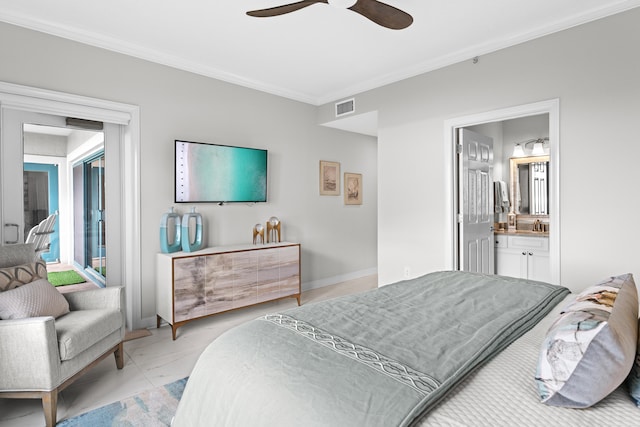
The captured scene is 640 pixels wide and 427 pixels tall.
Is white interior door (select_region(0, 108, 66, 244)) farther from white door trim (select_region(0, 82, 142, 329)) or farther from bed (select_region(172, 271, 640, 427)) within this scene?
bed (select_region(172, 271, 640, 427))

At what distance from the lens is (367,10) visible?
2234 mm

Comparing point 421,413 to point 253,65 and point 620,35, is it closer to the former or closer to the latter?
point 620,35

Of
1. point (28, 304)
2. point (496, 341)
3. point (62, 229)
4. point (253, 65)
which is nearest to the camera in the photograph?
point (496, 341)

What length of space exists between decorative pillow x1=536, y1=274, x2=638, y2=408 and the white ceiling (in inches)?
95.3

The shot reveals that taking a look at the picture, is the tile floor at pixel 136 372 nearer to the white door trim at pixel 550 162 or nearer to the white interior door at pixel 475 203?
the white door trim at pixel 550 162

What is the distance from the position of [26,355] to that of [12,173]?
1.69 meters

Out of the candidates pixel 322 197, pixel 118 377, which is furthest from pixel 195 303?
pixel 322 197

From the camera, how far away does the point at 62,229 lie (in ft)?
10.5

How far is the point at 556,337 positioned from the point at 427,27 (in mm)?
2763

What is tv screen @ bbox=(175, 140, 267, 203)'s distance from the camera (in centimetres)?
363

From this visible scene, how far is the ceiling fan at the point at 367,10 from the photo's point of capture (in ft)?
7.07

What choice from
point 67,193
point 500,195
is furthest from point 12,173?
point 500,195

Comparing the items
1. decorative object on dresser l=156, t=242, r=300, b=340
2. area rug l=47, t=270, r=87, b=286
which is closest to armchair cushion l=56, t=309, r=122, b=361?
decorative object on dresser l=156, t=242, r=300, b=340

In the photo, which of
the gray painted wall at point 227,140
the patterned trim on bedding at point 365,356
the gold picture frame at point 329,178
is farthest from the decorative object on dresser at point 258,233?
the patterned trim on bedding at point 365,356
